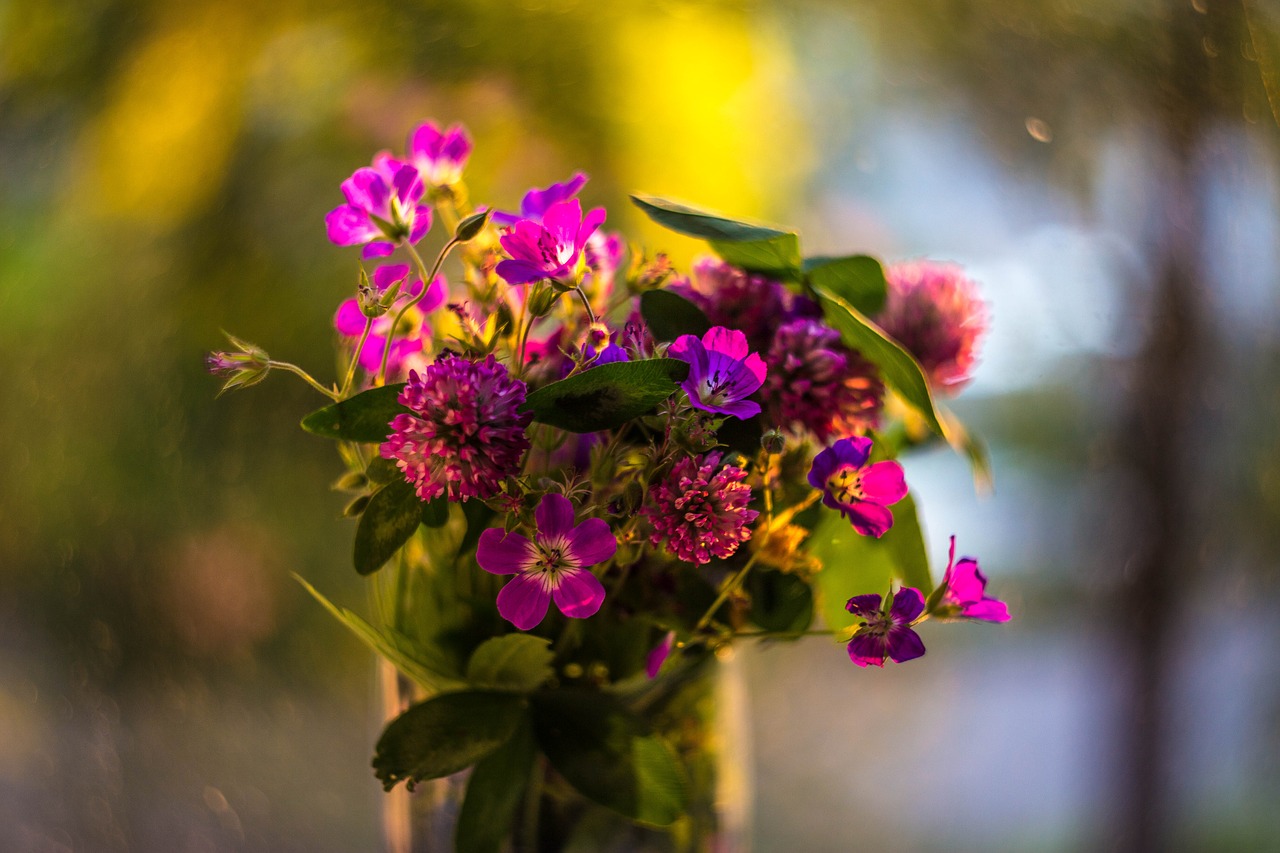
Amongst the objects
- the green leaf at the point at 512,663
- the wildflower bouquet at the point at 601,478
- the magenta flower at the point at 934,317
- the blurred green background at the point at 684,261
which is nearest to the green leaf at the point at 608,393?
the wildflower bouquet at the point at 601,478

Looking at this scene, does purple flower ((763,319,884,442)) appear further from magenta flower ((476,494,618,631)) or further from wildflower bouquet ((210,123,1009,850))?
magenta flower ((476,494,618,631))

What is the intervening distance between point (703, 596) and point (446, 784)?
0.58 ft

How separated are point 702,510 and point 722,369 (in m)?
0.05

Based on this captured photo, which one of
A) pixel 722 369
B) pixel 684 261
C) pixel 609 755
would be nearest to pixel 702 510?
pixel 722 369

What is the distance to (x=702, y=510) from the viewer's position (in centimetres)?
35

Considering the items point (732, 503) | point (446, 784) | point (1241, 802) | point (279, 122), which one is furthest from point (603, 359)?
point (1241, 802)

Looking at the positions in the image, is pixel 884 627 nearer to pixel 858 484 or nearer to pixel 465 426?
pixel 858 484

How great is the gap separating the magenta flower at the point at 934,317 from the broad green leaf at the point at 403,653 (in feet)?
0.97

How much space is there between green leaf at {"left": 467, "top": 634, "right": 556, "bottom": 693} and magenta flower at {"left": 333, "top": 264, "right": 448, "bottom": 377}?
0.15 meters

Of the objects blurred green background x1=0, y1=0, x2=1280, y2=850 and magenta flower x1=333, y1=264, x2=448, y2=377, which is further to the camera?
blurred green background x1=0, y1=0, x2=1280, y2=850

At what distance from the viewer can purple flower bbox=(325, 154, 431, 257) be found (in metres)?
0.40

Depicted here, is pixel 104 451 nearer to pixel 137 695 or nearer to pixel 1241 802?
pixel 137 695

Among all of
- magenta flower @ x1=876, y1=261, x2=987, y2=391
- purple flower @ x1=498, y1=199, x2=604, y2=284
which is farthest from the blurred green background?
purple flower @ x1=498, y1=199, x2=604, y2=284

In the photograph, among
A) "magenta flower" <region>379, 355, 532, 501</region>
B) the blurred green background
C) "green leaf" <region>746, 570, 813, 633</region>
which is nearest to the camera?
"magenta flower" <region>379, 355, 532, 501</region>
